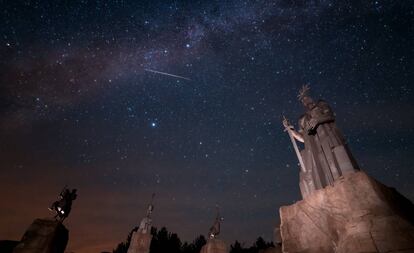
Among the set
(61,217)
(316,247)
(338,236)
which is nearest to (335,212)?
(338,236)

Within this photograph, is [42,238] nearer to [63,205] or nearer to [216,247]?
[63,205]

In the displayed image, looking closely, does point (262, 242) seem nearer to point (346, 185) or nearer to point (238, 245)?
point (238, 245)

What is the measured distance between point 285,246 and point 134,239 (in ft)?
43.8

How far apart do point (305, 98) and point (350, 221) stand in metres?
3.42

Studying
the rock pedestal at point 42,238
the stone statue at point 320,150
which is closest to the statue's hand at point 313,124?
the stone statue at point 320,150

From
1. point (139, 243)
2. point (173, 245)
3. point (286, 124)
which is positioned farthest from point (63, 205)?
point (173, 245)

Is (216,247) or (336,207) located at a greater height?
(216,247)

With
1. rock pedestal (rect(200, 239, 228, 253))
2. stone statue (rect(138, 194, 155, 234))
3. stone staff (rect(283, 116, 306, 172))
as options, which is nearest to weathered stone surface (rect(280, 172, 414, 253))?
stone staff (rect(283, 116, 306, 172))

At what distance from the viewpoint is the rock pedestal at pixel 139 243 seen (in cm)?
1463

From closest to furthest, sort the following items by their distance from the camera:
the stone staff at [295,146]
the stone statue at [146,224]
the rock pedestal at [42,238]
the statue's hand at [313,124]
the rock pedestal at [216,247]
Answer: the statue's hand at [313,124], the stone staff at [295,146], the rock pedestal at [42,238], the rock pedestal at [216,247], the stone statue at [146,224]

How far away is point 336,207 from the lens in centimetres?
400

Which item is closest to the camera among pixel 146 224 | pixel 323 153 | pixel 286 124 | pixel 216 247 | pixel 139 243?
pixel 323 153

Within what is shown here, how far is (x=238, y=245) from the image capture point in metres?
64.4

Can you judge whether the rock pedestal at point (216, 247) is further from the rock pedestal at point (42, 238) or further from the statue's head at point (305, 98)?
the statue's head at point (305, 98)
